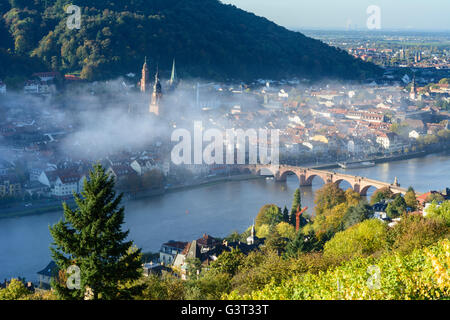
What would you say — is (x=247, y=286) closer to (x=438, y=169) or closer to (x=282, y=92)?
(x=438, y=169)

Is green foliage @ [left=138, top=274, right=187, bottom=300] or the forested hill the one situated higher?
the forested hill

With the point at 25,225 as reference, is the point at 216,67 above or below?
above

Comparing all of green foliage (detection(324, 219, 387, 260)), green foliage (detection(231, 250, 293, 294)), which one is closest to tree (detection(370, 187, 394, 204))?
green foliage (detection(324, 219, 387, 260))

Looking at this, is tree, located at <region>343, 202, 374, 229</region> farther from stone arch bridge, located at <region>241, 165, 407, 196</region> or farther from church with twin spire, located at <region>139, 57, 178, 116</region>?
church with twin spire, located at <region>139, 57, 178, 116</region>

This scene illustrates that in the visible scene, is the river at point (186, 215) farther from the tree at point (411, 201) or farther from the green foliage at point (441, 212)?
the green foliage at point (441, 212)

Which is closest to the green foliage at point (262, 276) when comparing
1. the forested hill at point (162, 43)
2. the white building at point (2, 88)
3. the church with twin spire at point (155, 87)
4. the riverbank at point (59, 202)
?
the riverbank at point (59, 202)
